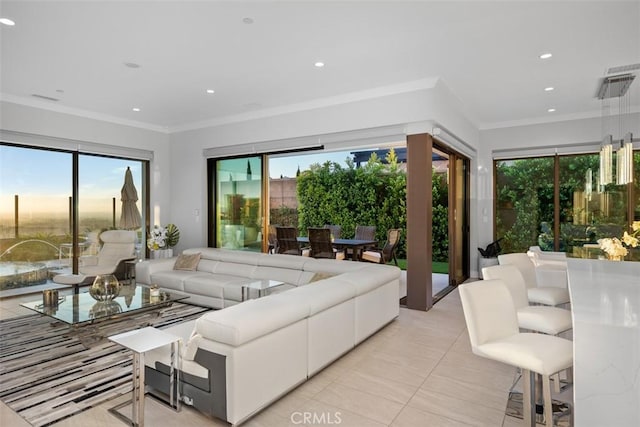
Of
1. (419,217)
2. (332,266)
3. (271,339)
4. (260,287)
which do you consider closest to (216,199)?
(260,287)

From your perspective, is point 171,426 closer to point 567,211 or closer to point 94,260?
point 94,260

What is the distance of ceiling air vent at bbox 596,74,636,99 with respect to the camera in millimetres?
4496

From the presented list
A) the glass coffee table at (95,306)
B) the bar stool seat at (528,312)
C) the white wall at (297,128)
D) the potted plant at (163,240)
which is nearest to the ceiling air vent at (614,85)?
the white wall at (297,128)

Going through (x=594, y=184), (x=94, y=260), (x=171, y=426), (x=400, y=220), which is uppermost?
(x=594, y=184)

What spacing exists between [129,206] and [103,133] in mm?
1379

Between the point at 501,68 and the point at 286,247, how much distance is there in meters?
4.42

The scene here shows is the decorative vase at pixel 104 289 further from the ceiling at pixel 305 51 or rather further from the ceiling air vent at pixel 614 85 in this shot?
the ceiling air vent at pixel 614 85

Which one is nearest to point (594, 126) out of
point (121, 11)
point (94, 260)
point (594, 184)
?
point (594, 184)

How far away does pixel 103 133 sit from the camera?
639cm

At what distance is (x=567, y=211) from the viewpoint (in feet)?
21.6

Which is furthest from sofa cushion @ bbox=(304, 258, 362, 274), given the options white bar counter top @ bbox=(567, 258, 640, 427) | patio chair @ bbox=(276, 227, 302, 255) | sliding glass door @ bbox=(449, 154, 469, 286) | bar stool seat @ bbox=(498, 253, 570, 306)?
white bar counter top @ bbox=(567, 258, 640, 427)

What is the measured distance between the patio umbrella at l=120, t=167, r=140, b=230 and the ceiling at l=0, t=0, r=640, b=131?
1.65 metres

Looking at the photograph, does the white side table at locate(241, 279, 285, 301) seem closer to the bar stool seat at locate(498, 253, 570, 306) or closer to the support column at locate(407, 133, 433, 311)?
the support column at locate(407, 133, 433, 311)

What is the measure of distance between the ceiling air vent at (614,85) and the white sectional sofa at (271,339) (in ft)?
11.3
